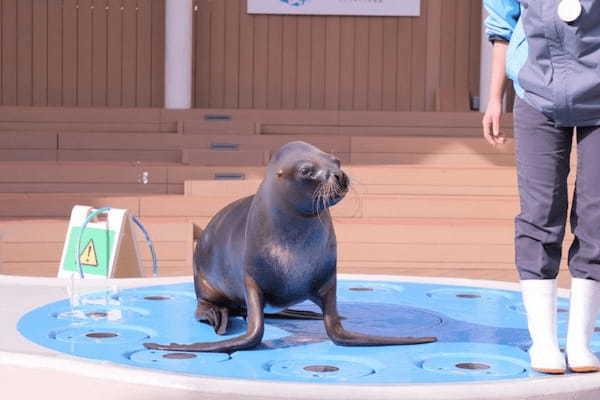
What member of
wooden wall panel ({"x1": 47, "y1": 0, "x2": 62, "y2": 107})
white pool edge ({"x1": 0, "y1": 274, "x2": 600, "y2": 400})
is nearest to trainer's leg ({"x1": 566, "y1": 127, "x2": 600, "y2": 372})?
white pool edge ({"x1": 0, "y1": 274, "x2": 600, "y2": 400})

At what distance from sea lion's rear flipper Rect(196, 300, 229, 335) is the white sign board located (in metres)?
7.62

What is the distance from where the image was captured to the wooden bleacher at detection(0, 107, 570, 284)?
6523mm

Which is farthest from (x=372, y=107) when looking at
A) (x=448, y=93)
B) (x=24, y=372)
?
(x=24, y=372)

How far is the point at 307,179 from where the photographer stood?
2.35m

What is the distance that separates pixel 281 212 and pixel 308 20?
8075 millimetres

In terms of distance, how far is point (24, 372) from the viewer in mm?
2184

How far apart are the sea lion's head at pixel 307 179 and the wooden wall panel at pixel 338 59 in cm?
797

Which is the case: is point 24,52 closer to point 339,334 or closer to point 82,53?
point 82,53

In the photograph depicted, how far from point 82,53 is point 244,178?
11.5 ft

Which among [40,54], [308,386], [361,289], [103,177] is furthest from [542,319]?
[40,54]

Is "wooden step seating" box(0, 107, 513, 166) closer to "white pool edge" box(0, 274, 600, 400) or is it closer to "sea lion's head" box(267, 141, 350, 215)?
"sea lion's head" box(267, 141, 350, 215)

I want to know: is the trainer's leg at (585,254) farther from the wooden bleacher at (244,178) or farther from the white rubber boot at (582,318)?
the wooden bleacher at (244,178)

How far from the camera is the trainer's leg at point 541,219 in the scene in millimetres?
2207

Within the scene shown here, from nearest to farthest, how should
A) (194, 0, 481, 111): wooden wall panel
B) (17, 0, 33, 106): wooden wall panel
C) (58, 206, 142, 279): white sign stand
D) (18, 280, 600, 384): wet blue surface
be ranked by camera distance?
(18, 280, 600, 384): wet blue surface, (58, 206, 142, 279): white sign stand, (17, 0, 33, 106): wooden wall panel, (194, 0, 481, 111): wooden wall panel
